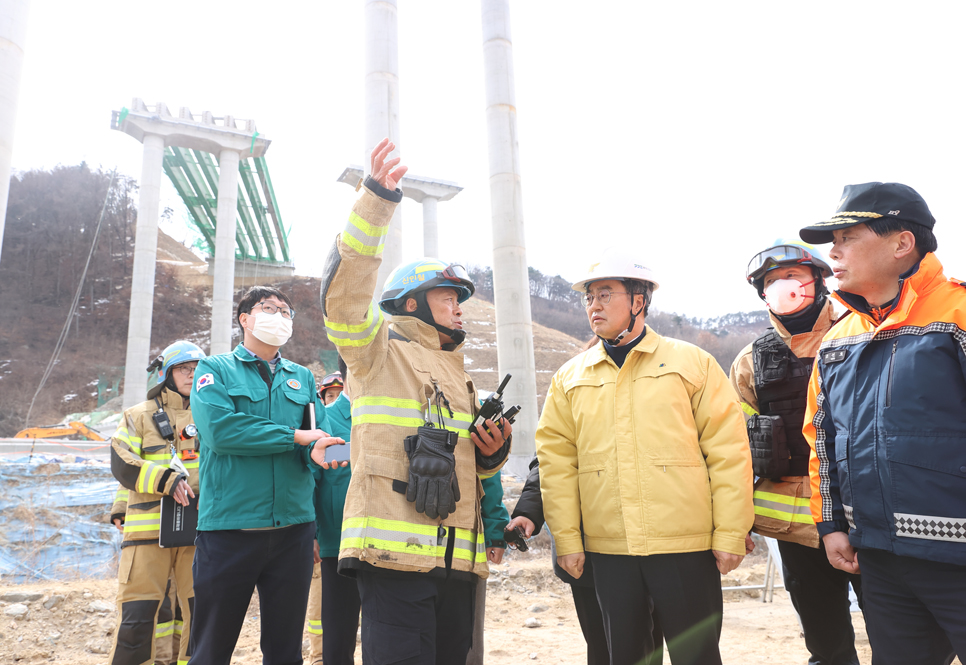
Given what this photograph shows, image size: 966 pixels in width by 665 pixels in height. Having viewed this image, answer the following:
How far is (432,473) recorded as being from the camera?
2625 millimetres

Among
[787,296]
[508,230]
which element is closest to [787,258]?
[787,296]

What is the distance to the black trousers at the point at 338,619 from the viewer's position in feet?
13.0

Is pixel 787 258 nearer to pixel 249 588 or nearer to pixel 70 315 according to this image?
pixel 249 588

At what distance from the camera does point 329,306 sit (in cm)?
266

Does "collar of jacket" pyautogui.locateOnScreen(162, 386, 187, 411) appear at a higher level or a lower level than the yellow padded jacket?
higher

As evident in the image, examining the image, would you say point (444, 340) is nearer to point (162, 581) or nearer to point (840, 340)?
point (840, 340)

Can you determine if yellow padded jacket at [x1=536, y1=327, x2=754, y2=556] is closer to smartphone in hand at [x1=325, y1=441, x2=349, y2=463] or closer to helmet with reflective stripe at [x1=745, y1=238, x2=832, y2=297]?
helmet with reflective stripe at [x1=745, y1=238, x2=832, y2=297]

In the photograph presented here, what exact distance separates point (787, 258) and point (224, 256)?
2481 cm

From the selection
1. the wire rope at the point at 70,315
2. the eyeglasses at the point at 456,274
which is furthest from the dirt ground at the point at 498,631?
the wire rope at the point at 70,315

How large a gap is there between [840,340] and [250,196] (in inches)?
1356

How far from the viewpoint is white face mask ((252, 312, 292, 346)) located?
373cm

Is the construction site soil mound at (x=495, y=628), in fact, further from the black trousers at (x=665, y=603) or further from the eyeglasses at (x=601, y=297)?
the eyeglasses at (x=601, y=297)

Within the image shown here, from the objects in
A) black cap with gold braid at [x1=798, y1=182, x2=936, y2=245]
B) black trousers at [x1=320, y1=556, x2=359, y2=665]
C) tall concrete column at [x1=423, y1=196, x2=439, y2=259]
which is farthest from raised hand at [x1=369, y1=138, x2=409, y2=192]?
tall concrete column at [x1=423, y1=196, x2=439, y2=259]

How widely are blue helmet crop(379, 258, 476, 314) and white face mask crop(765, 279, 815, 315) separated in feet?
5.58
